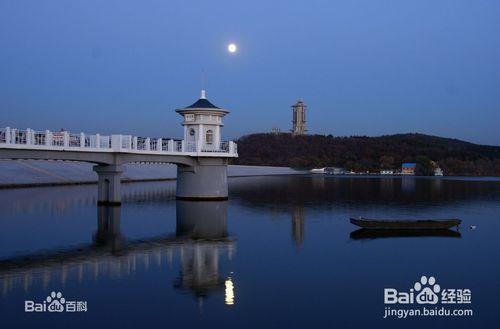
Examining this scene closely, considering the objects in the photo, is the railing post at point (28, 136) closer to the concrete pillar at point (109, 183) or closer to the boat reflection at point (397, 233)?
the concrete pillar at point (109, 183)

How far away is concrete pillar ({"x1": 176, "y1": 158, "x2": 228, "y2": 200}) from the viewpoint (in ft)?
144

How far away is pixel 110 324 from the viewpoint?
1380 cm

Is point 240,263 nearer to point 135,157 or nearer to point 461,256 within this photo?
point 461,256

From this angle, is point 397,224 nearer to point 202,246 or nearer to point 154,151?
point 202,246

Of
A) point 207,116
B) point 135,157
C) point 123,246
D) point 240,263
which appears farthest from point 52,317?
point 207,116

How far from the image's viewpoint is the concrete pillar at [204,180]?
43.8 metres

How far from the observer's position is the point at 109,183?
39.2 m

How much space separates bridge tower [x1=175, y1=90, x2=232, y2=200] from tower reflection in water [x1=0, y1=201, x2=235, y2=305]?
11941 mm

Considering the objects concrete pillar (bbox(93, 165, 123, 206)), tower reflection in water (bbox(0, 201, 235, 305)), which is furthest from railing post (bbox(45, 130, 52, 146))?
concrete pillar (bbox(93, 165, 123, 206))

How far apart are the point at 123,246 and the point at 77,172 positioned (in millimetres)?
55516

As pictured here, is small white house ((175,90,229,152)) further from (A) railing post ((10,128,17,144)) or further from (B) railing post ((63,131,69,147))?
(A) railing post ((10,128,17,144))

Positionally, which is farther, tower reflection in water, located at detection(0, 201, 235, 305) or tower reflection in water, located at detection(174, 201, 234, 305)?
tower reflection in water, located at detection(0, 201, 235, 305)

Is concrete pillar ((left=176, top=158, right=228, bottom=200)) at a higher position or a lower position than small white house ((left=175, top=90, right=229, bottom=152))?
lower

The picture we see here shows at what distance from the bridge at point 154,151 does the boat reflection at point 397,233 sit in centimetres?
1643
